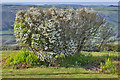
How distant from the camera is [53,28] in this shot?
5.74 meters

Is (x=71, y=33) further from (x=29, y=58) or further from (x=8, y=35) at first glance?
(x=8, y=35)

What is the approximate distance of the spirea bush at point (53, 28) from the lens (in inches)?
230

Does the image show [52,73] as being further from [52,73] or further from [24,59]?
[24,59]

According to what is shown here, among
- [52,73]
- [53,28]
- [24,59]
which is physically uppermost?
[53,28]

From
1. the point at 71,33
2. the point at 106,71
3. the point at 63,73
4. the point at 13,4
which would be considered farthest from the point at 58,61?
the point at 13,4

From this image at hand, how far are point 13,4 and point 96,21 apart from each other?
3948 millimetres

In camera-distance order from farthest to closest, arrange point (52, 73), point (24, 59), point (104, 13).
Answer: point (104, 13), point (24, 59), point (52, 73)

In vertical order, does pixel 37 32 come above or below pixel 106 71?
above

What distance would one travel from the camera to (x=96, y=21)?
21.1 feet

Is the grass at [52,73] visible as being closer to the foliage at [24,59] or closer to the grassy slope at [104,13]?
the foliage at [24,59]

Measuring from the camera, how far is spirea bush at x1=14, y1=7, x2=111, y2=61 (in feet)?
19.2

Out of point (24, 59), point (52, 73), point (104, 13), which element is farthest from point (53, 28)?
point (104, 13)

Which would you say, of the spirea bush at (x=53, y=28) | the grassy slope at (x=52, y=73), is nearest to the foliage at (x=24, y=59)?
the spirea bush at (x=53, y=28)

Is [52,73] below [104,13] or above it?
below
